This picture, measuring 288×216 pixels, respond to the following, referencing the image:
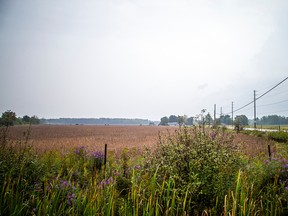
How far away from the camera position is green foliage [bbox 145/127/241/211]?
3.88 metres

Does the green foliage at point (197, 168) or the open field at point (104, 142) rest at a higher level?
the green foliage at point (197, 168)

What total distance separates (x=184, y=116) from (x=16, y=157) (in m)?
4.56

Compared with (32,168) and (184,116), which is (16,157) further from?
(184,116)

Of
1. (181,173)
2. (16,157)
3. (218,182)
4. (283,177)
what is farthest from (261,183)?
(16,157)

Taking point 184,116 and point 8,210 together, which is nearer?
point 8,210

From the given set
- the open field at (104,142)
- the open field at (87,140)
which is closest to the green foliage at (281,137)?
the open field at (104,142)

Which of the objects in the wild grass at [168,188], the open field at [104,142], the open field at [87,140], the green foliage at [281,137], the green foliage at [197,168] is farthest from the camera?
the green foliage at [281,137]

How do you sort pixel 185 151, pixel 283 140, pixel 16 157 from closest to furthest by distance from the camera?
1. pixel 185 151
2. pixel 16 157
3. pixel 283 140

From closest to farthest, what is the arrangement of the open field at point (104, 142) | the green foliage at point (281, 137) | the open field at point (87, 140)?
the open field at point (104, 142), the open field at point (87, 140), the green foliage at point (281, 137)

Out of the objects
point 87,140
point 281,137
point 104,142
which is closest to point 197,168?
point 104,142

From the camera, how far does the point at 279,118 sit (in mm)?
171625

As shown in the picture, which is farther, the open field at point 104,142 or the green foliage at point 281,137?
the green foliage at point 281,137

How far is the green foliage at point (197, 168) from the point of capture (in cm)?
388

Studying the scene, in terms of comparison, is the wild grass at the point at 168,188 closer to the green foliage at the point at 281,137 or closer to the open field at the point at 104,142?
the open field at the point at 104,142
